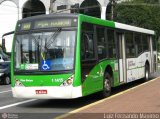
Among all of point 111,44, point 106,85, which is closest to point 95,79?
point 106,85

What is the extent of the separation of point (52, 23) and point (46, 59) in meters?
1.18

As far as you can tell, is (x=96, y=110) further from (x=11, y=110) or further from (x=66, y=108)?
(x=11, y=110)

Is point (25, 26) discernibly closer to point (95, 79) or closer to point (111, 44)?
point (95, 79)

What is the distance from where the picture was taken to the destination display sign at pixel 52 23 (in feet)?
45.5

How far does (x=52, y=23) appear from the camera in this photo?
13984 mm

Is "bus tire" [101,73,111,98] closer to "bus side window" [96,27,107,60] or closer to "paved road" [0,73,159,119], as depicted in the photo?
"paved road" [0,73,159,119]

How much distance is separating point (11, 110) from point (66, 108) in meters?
1.62

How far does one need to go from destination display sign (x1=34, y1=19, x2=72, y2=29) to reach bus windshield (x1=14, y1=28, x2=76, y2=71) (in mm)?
207

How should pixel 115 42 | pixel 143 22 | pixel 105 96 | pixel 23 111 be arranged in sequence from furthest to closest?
pixel 143 22, pixel 115 42, pixel 105 96, pixel 23 111

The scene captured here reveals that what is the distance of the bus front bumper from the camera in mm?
13195

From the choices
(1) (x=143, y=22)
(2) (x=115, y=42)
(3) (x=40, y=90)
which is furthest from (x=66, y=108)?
(1) (x=143, y=22)

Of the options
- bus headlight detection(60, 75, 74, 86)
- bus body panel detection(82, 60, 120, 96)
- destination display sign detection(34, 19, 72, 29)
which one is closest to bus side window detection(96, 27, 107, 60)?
bus body panel detection(82, 60, 120, 96)

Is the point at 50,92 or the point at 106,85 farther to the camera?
the point at 106,85

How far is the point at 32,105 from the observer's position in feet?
47.6
